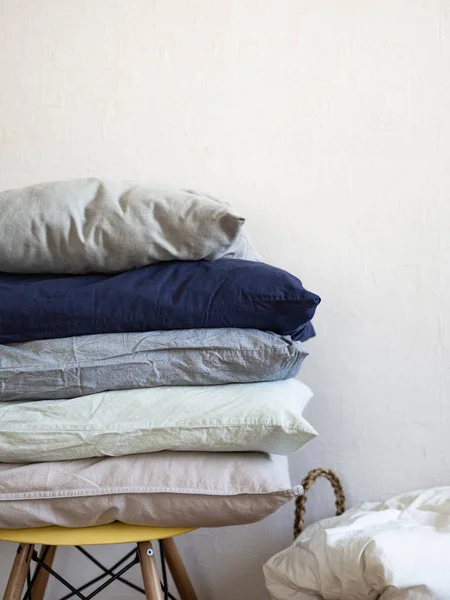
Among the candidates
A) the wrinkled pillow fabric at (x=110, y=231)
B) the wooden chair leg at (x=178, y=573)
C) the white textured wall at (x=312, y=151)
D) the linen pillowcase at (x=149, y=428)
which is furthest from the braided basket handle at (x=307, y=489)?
the wrinkled pillow fabric at (x=110, y=231)

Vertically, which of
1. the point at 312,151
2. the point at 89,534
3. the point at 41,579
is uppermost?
the point at 312,151

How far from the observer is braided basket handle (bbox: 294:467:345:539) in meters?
1.34

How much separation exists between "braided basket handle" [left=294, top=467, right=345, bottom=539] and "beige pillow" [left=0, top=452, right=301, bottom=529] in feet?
1.29

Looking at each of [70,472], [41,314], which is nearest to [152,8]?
[41,314]

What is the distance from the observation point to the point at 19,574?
104cm

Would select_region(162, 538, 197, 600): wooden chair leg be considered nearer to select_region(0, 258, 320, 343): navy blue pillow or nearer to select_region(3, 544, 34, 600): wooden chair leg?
select_region(3, 544, 34, 600): wooden chair leg

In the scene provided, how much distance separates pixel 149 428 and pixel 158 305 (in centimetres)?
18

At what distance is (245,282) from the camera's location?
3.37 feet

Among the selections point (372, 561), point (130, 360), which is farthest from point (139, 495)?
point (372, 561)

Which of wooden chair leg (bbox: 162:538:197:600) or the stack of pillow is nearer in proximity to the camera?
the stack of pillow

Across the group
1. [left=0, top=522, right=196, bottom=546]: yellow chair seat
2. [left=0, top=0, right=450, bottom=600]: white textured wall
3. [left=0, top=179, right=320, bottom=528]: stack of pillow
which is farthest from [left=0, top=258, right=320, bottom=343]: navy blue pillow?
[left=0, top=0, right=450, bottom=600]: white textured wall

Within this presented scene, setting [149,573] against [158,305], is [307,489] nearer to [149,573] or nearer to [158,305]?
[149,573]

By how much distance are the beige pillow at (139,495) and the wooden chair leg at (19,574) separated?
4.2 inches

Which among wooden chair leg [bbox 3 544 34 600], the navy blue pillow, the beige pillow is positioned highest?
the navy blue pillow
